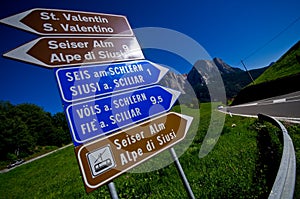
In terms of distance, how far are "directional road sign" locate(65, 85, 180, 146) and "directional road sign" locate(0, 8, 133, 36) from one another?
3.59 ft

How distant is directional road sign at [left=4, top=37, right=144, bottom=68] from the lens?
1.66 meters

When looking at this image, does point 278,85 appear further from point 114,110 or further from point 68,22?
point 68,22

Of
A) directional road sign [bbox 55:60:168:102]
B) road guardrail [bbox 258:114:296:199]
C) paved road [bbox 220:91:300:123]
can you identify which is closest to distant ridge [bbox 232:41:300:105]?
paved road [bbox 220:91:300:123]

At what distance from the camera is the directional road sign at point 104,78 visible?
1.71 meters

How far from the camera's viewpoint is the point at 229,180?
3059 mm

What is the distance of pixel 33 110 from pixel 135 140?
73.5 m

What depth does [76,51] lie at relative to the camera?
201cm

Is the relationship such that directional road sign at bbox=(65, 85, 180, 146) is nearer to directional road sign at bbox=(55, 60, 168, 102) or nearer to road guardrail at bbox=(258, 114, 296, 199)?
directional road sign at bbox=(55, 60, 168, 102)

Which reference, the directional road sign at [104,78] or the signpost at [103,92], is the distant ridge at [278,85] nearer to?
the directional road sign at [104,78]

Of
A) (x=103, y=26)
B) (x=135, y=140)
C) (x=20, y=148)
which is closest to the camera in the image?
(x=135, y=140)

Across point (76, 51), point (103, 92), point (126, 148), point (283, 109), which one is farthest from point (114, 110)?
point (283, 109)

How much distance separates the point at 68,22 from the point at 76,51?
526 millimetres

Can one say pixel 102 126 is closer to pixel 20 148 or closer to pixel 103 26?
pixel 103 26

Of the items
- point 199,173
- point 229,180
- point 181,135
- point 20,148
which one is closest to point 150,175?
point 199,173
